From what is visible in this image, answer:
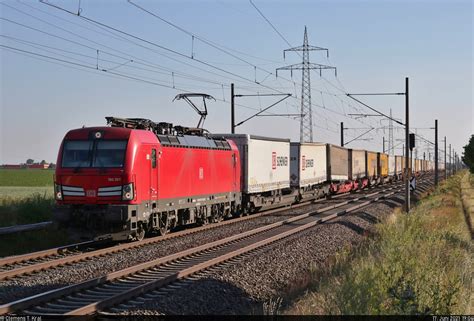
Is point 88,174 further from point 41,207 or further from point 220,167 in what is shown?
point 220,167

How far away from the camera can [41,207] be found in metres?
21.5

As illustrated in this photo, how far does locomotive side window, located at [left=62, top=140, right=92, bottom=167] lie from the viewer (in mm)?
16734

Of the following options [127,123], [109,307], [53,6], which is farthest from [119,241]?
[109,307]

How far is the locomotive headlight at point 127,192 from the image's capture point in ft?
53.3

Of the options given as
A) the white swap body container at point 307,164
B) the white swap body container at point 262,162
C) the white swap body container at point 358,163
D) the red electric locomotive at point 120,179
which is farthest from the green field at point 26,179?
the red electric locomotive at point 120,179

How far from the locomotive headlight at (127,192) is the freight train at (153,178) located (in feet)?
0.08

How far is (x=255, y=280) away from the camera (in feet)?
41.0

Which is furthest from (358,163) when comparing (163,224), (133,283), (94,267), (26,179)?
(26,179)

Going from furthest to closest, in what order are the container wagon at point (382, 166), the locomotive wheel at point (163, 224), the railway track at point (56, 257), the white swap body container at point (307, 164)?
1. the container wagon at point (382, 166)
2. the white swap body container at point (307, 164)
3. the locomotive wheel at point (163, 224)
4. the railway track at point (56, 257)

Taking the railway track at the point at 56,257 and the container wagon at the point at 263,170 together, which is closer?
the railway track at the point at 56,257

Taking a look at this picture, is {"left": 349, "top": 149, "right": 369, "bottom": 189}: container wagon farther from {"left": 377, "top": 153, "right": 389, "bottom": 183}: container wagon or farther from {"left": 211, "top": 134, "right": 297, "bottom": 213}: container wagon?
{"left": 211, "top": 134, "right": 297, "bottom": 213}: container wagon

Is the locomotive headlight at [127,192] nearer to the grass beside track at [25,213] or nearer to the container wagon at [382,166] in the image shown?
the grass beside track at [25,213]

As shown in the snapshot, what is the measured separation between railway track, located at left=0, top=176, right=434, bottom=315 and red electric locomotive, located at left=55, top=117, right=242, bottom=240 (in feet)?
6.56

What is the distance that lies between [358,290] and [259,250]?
789cm
